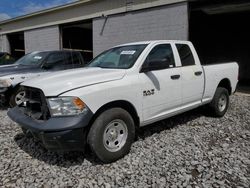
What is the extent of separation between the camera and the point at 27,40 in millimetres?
18375

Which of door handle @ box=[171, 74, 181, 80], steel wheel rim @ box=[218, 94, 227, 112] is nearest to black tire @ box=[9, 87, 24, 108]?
door handle @ box=[171, 74, 181, 80]

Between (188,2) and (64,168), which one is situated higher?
(188,2)

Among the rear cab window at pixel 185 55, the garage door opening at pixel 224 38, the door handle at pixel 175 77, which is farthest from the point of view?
the garage door opening at pixel 224 38

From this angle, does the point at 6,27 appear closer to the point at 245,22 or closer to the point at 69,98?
the point at 245,22

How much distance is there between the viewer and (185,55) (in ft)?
17.5

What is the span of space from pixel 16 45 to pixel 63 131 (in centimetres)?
2227

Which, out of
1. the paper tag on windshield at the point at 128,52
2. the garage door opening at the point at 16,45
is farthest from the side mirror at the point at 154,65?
the garage door opening at the point at 16,45

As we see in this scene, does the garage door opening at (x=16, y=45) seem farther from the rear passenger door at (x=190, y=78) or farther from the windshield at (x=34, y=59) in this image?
the rear passenger door at (x=190, y=78)

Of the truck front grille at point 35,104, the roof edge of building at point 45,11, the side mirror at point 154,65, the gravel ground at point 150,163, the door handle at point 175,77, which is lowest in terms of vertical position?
the gravel ground at point 150,163

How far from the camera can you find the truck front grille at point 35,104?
3.60 m

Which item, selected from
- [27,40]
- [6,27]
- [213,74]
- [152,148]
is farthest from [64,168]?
[6,27]

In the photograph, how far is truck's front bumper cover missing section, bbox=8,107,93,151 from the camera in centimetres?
335

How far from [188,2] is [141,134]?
6.07 meters

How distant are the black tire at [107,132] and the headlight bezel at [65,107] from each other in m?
0.32
